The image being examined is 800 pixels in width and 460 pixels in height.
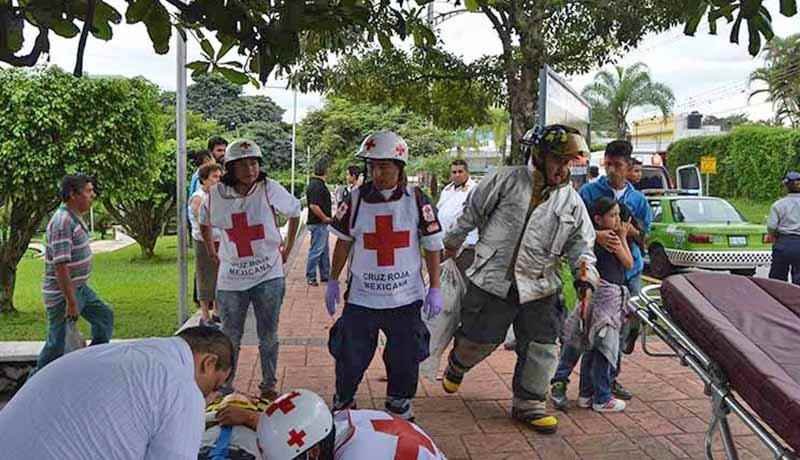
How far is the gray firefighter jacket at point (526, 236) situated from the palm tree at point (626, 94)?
32486 millimetres

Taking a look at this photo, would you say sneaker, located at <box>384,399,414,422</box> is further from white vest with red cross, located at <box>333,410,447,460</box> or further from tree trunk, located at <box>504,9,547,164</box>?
tree trunk, located at <box>504,9,547,164</box>

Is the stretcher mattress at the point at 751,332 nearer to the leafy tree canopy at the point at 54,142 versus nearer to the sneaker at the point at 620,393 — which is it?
the sneaker at the point at 620,393

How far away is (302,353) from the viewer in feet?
20.1

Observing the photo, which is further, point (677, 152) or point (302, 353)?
point (677, 152)

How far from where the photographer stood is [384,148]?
4.02 meters

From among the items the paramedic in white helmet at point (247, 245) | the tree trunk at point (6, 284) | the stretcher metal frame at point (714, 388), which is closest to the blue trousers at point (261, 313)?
the paramedic in white helmet at point (247, 245)

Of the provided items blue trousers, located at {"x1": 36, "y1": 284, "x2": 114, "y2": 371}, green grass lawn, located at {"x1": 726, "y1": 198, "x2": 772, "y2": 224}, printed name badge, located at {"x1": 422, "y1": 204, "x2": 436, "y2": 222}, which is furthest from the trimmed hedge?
blue trousers, located at {"x1": 36, "y1": 284, "x2": 114, "y2": 371}

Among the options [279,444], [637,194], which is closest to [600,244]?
[637,194]

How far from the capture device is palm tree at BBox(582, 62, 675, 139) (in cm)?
3534

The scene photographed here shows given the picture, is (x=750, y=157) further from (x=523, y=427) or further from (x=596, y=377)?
(x=523, y=427)

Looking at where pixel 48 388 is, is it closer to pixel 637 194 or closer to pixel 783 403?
pixel 783 403

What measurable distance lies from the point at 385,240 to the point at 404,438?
1693mm

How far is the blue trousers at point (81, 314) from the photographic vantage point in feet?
15.3

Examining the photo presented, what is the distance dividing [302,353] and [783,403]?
4.21m
